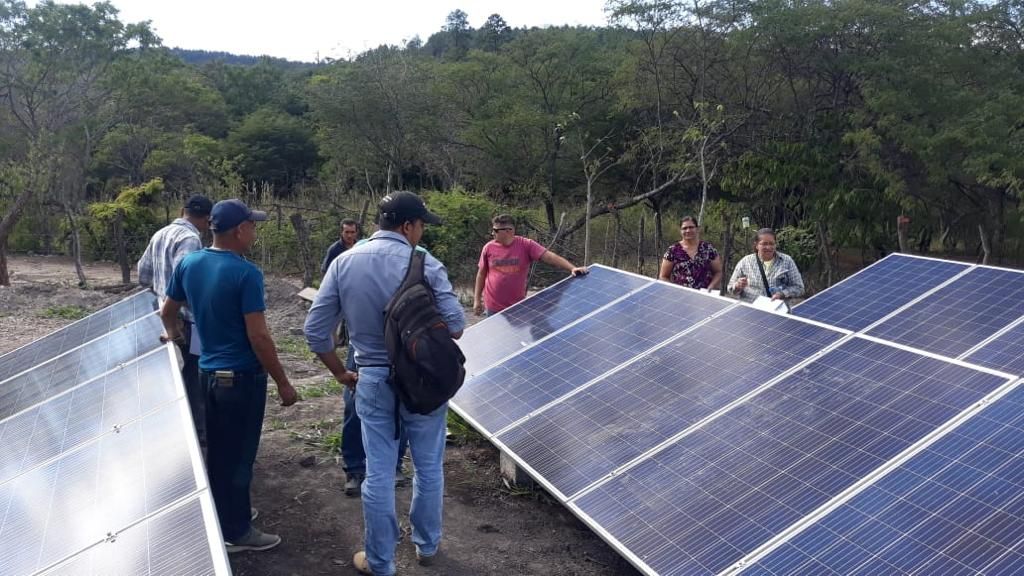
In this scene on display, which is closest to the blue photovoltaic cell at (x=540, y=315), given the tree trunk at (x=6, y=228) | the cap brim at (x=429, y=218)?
the cap brim at (x=429, y=218)

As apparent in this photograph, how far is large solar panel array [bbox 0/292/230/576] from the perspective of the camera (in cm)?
319

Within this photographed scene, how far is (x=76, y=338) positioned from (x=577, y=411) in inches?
173

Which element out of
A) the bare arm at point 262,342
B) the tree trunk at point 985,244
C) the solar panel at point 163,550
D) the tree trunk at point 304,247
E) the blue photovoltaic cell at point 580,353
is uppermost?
the bare arm at point 262,342

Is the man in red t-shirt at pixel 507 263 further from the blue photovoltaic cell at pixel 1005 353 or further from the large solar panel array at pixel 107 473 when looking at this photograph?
the blue photovoltaic cell at pixel 1005 353

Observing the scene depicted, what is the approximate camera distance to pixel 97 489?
148 inches

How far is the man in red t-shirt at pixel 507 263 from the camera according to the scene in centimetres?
797

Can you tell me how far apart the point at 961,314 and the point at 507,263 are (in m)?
3.90

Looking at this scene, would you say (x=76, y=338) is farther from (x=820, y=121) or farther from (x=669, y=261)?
(x=820, y=121)

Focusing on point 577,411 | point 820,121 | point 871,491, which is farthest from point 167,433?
point 820,121

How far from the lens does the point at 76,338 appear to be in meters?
7.07

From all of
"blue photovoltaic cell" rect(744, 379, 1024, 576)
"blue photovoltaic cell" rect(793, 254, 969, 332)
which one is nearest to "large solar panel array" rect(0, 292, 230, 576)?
"blue photovoltaic cell" rect(744, 379, 1024, 576)

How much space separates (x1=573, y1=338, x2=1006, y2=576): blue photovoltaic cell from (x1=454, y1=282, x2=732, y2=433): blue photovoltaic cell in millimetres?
1262

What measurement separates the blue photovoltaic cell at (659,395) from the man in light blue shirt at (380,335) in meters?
0.92

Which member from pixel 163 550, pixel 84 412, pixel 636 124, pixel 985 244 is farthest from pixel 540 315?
pixel 636 124
